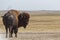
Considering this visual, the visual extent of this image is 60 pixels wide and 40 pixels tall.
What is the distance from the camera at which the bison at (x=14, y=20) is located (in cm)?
1867

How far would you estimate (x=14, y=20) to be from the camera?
748 inches

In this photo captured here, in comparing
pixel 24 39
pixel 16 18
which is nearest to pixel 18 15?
pixel 16 18

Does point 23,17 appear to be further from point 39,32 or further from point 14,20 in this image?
point 39,32

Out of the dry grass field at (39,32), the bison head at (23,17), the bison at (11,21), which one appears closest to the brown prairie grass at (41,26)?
the dry grass field at (39,32)

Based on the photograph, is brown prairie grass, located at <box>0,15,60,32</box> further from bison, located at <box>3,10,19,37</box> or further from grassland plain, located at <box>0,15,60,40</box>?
bison, located at <box>3,10,19,37</box>

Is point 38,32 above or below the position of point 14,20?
below

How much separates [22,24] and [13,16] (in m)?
1.41

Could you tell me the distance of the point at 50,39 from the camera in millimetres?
17828

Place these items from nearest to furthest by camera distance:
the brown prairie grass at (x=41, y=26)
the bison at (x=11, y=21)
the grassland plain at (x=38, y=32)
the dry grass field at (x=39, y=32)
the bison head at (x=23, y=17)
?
the bison at (x=11, y=21)
the grassland plain at (x=38, y=32)
the dry grass field at (x=39, y=32)
the bison head at (x=23, y=17)
the brown prairie grass at (x=41, y=26)

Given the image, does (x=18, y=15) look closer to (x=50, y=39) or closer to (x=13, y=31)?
(x=13, y=31)

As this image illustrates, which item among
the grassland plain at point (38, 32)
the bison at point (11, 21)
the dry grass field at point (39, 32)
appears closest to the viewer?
the bison at point (11, 21)

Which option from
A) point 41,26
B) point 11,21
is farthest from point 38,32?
point 41,26

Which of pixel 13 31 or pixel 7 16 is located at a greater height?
pixel 7 16

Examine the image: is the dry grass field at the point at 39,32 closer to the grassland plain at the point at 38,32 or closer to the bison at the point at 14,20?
the grassland plain at the point at 38,32
